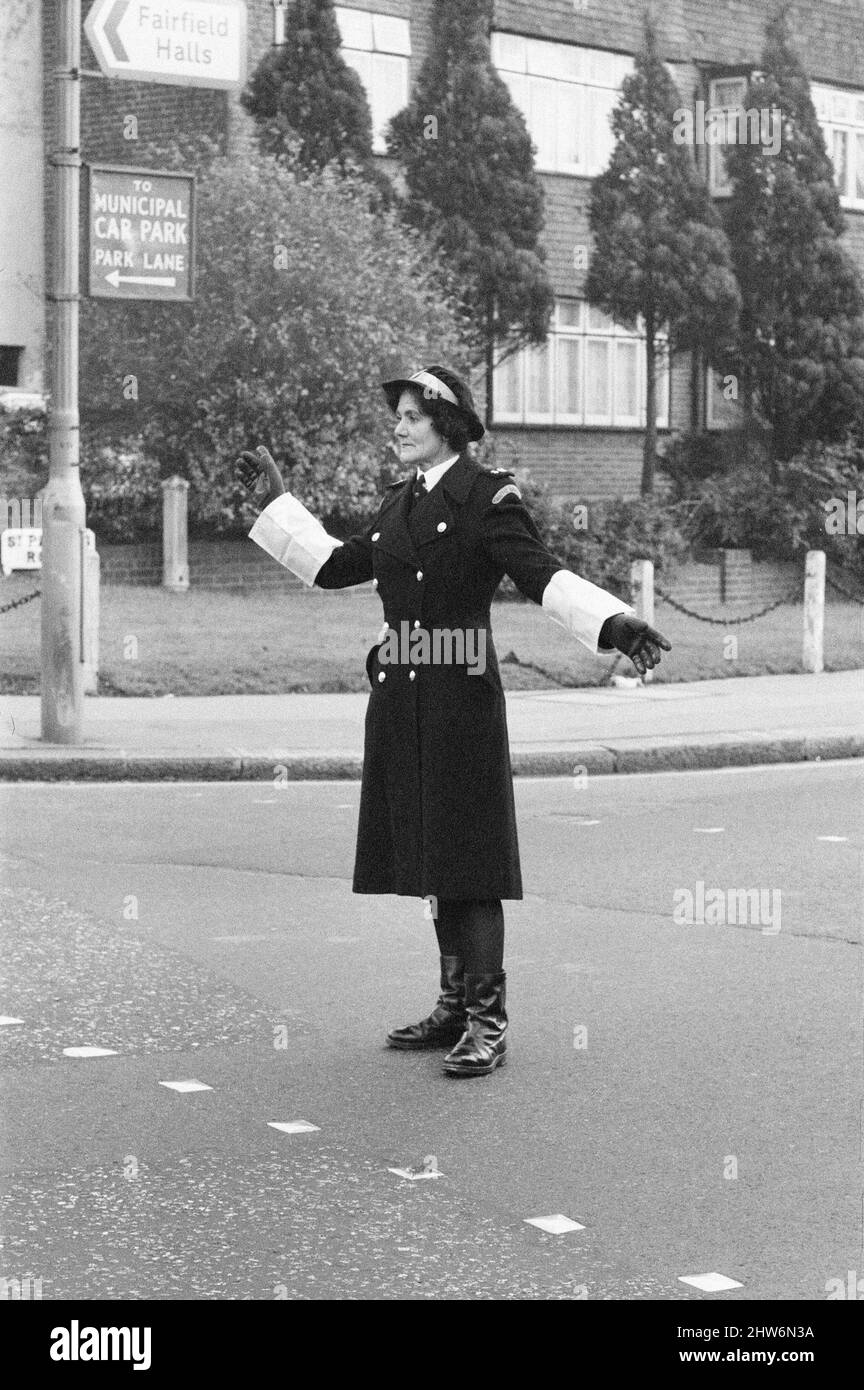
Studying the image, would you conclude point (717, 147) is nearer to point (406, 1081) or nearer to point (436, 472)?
point (436, 472)

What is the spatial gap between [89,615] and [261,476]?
274 inches

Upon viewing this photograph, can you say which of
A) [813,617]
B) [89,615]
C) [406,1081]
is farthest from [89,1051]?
[813,617]

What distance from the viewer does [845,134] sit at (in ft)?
108

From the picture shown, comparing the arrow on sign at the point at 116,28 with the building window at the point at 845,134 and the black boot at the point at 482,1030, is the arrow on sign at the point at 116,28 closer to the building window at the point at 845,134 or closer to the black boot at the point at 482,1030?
the black boot at the point at 482,1030

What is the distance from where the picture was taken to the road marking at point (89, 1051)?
6.55 meters

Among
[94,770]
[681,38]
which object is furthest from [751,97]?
[94,770]

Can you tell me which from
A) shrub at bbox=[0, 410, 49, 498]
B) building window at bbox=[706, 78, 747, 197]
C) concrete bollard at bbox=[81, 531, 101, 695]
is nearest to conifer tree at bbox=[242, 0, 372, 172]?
shrub at bbox=[0, 410, 49, 498]

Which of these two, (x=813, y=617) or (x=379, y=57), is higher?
(x=379, y=57)

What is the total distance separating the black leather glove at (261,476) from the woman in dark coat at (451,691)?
0.36 m

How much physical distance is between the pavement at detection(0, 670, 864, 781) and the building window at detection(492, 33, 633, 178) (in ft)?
45.2

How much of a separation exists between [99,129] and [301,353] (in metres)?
6.42

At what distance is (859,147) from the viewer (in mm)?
33156

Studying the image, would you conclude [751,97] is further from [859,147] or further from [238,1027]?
[238,1027]

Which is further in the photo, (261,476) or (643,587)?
(643,587)
